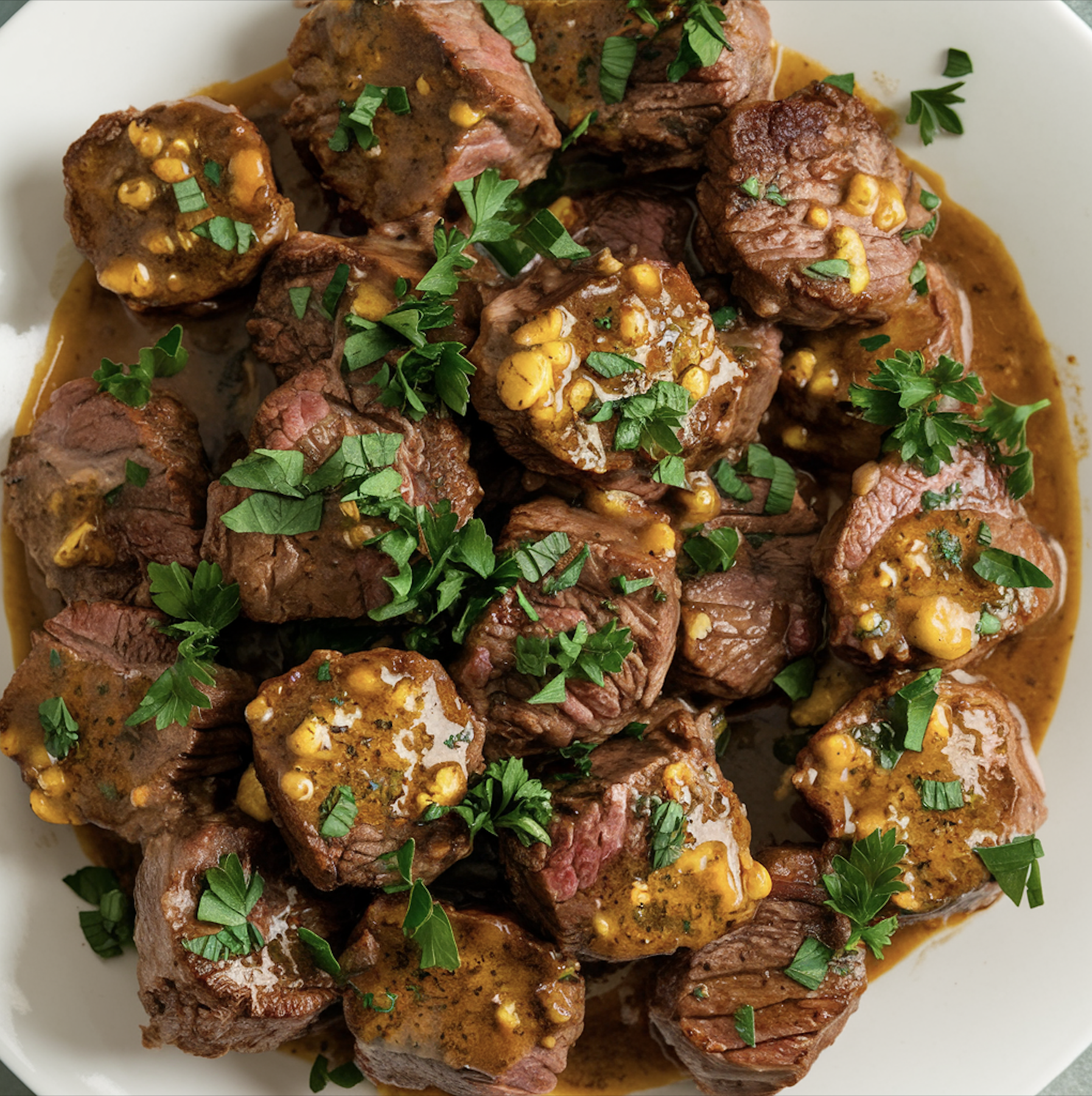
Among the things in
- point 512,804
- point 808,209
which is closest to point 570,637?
point 512,804

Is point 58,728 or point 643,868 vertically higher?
point 58,728

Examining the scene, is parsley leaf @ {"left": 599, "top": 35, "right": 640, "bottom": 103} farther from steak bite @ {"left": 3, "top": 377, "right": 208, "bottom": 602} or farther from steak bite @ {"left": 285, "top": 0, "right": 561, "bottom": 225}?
steak bite @ {"left": 3, "top": 377, "right": 208, "bottom": 602}

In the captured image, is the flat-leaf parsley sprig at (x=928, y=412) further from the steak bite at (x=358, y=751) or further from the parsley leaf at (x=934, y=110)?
the steak bite at (x=358, y=751)

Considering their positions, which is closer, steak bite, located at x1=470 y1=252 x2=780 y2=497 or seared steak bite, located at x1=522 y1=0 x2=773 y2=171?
steak bite, located at x1=470 y1=252 x2=780 y2=497

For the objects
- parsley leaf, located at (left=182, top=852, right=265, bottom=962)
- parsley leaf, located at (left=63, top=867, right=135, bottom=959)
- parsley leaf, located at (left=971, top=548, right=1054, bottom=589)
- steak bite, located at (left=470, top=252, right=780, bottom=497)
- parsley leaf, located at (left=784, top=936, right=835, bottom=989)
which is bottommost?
parsley leaf, located at (left=63, top=867, right=135, bottom=959)

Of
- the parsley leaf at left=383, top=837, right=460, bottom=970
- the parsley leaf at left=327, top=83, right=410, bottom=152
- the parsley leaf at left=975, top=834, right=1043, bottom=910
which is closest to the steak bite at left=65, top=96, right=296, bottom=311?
the parsley leaf at left=327, top=83, right=410, bottom=152

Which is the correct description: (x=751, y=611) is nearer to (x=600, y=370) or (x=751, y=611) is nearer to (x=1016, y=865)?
(x=600, y=370)
